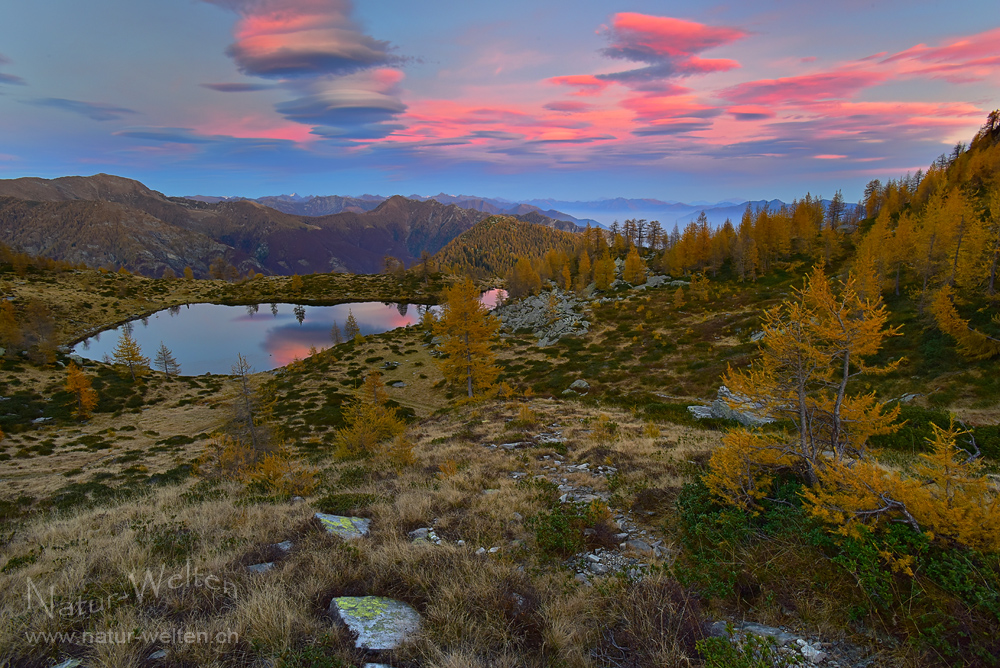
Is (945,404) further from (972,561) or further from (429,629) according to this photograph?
(429,629)

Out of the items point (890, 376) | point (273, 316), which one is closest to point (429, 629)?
point (890, 376)

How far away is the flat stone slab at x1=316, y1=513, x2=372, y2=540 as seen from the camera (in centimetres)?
636

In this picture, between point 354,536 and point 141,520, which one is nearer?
point 354,536

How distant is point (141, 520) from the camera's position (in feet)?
26.2

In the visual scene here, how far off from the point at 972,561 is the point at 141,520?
40.6 feet

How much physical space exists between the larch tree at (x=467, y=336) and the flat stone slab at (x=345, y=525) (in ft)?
78.4

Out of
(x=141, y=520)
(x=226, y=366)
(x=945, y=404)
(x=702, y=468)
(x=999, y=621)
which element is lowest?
(x=226, y=366)

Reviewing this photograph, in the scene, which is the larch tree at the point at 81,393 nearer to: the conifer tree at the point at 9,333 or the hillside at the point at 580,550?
the conifer tree at the point at 9,333

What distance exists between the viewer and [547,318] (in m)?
65.9

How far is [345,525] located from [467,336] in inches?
1013

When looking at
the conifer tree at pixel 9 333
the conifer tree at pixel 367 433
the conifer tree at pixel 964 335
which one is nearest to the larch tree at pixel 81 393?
the conifer tree at pixel 9 333

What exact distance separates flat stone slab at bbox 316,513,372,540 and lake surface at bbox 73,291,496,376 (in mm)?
76812

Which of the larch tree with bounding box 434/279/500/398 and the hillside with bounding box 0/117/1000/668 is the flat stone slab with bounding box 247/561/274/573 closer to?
the hillside with bounding box 0/117/1000/668

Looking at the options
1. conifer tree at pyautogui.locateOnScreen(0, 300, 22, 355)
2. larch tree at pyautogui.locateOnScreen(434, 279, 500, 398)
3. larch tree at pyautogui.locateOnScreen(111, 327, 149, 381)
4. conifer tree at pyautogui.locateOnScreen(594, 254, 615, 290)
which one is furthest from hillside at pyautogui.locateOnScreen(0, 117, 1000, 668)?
conifer tree at pyautogui.locateOnScreen(594, 254, 615, 290)
